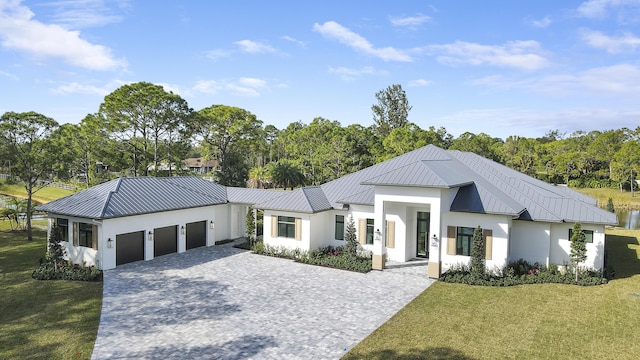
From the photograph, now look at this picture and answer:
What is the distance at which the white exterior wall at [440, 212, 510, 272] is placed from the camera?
765 inches

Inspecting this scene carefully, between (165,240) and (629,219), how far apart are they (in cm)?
4637

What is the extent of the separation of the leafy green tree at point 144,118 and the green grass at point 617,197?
52.1m

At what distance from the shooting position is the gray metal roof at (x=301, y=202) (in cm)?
2320

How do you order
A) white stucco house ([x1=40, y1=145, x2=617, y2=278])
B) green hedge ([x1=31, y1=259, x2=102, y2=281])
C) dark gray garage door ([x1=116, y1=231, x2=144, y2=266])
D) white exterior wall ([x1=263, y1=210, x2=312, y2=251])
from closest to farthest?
green hedge ([x1=31, y1=259, x2=102, y2=281]), white stucco house ([x1=40, y1=145, x2=617, y2=278]), dark gray garage door ([x1=116, y1=231, x2=144, y2=266]), white exterior wall ([x1=263, y1=210, x2=312, y2=251])

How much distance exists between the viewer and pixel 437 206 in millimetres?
19328

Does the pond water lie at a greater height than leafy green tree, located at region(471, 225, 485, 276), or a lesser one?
lesser

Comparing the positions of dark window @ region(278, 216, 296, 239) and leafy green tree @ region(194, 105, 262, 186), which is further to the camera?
leafy green tree @ region(194, 105, 262, 186)

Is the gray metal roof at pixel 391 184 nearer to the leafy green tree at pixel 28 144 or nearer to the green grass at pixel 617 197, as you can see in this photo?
the leafy green tree at pixel 28 144

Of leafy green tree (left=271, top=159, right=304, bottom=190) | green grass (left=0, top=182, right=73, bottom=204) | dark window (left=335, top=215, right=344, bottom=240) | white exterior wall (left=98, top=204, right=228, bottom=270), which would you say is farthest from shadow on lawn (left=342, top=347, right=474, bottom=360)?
green grass (left=0, top=182, right=73, bottom=204)

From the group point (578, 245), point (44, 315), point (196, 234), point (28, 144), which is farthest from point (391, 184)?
point (28, 144)

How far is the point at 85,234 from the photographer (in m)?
20.9

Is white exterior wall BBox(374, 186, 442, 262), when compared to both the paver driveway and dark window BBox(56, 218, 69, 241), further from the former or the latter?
dark window BBox(56, 218, 69, 241)

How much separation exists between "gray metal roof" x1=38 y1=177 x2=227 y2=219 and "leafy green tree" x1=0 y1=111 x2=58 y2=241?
743 cm

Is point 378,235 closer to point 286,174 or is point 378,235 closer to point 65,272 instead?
point 65,272
